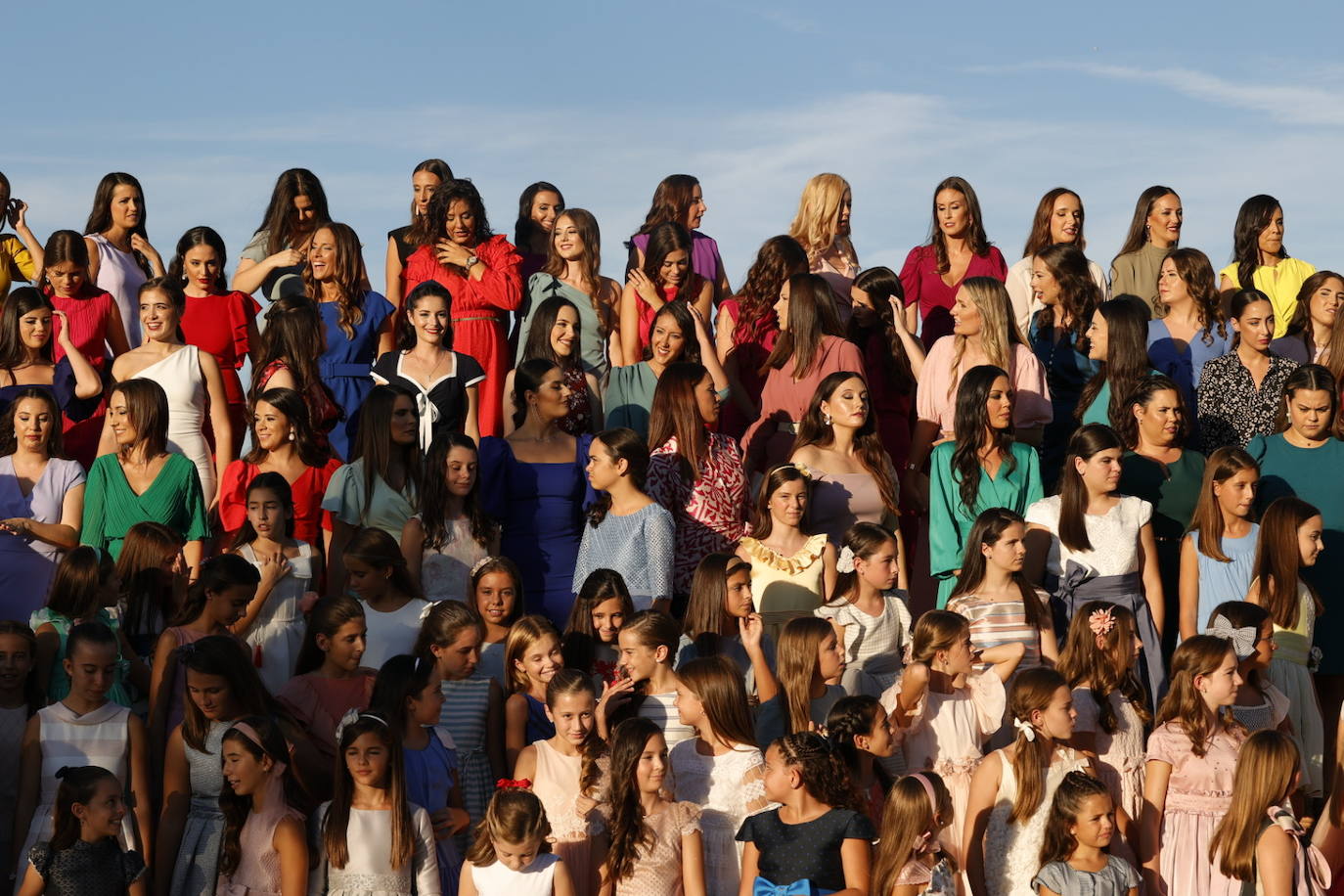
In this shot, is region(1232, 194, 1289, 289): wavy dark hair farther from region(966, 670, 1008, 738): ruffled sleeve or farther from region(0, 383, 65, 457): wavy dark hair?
region(0, 383, 65, 457): wavy dark hair

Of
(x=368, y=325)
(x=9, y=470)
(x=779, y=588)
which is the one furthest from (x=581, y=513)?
(x=9, y=470)

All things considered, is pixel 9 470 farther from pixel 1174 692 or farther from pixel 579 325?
pixel 1174 692

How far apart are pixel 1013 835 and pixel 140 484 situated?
14.5 feet

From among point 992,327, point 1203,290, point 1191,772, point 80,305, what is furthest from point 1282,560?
point 80,305

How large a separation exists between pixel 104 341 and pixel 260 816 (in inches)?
185

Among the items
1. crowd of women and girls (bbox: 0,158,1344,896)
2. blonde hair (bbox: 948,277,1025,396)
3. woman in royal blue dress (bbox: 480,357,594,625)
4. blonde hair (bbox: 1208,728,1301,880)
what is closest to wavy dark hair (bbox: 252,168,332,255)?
crowd of women and girls (bbox: 0,158,1344,896)

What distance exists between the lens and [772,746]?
24.2 feet

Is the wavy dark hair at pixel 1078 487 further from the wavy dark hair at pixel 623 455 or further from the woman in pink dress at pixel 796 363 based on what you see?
the wavy dark hair at pixel 623 455

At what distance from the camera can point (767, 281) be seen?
36.5ft

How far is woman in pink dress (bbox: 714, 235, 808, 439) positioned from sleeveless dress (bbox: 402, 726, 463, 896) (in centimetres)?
387

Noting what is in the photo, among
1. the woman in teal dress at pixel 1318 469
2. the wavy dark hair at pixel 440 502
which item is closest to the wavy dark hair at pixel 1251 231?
the woman in teal dress at pixel 1318 469

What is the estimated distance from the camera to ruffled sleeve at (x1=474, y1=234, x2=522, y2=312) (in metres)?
11.3

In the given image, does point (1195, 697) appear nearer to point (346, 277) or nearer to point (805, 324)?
point (805, 324)

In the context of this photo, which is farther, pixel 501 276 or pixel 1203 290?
pixel 501 276
